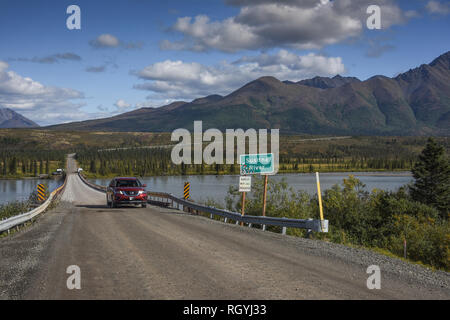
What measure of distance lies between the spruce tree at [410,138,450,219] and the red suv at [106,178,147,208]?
38.6 m

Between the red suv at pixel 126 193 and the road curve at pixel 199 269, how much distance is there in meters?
12.8

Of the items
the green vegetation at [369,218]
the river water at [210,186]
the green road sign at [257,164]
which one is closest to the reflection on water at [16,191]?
the river water at [210,186]

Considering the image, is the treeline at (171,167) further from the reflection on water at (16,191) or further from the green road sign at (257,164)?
the green road sign at (257,164)

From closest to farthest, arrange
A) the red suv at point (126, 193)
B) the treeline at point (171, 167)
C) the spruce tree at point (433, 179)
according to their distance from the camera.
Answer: the red suv at point (126, 193), the spruce tree at point (433, 179), the treeline at point (171, 167)

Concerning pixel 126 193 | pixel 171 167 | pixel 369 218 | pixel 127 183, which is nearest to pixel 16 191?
pixel 127 183

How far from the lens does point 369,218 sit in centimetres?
3547

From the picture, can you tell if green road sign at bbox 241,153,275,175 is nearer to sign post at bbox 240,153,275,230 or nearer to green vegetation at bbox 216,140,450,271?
sign post at bbox 240,153,275,230

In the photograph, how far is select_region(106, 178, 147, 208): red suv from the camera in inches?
1095

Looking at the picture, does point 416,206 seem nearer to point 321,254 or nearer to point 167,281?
point 321,254

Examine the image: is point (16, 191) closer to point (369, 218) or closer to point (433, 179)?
point (369, 218)

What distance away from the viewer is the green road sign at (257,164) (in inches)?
811

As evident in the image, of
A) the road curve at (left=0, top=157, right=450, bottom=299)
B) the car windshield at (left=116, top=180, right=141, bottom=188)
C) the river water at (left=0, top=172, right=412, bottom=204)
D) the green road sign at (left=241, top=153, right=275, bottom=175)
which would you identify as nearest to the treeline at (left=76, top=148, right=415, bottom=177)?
the river water at (left=0, top=172, right=412, bottom=204)

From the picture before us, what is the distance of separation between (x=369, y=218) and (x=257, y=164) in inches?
718
